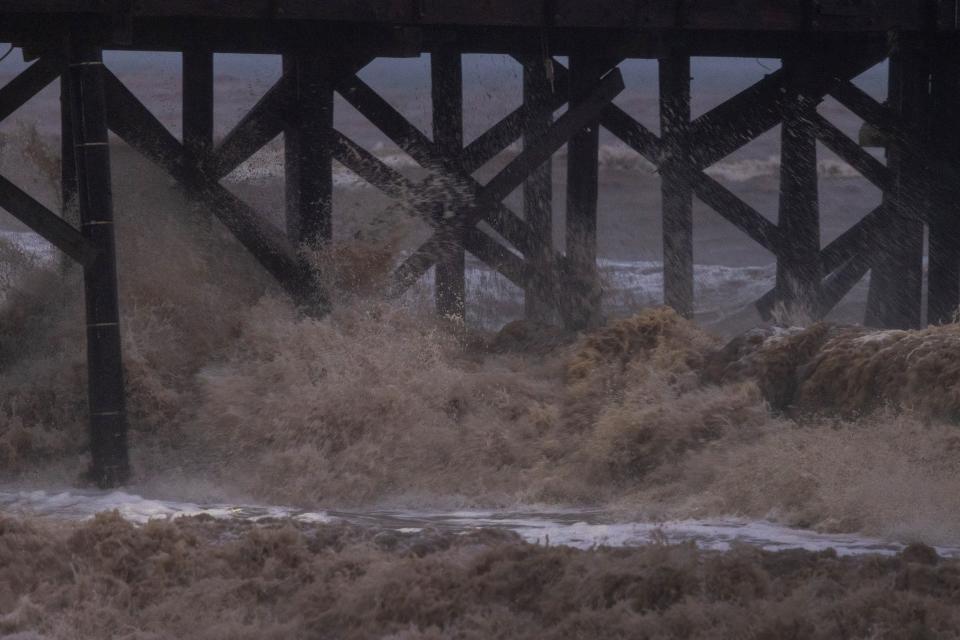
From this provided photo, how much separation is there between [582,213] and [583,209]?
0.03 metres

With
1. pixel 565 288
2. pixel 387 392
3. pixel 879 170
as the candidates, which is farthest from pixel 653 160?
pixel 387 392

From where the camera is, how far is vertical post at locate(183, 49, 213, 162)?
29.7 feet

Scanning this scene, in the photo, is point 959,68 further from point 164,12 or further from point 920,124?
point 164,12

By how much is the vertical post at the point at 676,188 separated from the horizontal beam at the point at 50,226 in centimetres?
406

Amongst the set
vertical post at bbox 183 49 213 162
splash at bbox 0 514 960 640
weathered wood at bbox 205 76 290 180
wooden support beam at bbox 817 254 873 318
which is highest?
vertical post at bbox 183 49 213 162

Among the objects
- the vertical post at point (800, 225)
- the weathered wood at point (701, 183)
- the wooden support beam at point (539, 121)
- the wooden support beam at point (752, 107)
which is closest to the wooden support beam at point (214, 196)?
the wooden support beam at point (539, 121)

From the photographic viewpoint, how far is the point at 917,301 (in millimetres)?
9508

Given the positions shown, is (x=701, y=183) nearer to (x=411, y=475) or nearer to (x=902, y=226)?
(x=902, y=226)

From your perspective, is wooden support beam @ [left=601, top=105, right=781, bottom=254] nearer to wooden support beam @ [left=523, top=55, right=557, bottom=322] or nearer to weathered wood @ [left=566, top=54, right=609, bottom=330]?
weathered wood @ [left=566, top=54, right=609, bottom=330]

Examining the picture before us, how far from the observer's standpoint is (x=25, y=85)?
7605 mm

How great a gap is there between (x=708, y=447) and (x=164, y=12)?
363cm

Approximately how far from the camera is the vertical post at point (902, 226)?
927 cm

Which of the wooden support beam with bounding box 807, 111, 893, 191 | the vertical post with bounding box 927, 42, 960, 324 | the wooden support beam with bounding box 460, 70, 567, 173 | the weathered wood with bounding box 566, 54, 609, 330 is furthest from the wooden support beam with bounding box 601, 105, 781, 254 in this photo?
the vertical post with bounding box 927, 42, 960, 324

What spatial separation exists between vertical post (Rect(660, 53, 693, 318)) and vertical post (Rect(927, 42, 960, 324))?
1.65m
